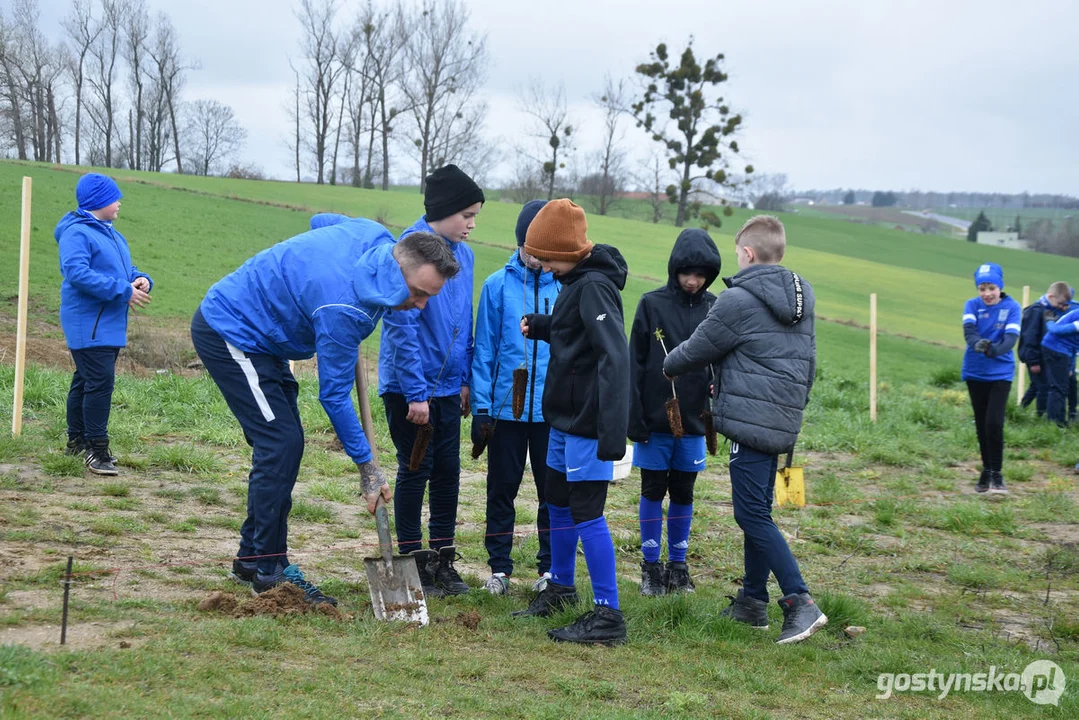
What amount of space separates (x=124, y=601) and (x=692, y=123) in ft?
192

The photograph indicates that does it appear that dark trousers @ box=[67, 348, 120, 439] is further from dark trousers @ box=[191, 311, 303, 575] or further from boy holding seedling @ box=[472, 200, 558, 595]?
boy holding seedling @ box=[472, 200, 558, 595]

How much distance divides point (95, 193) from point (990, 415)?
824 cm

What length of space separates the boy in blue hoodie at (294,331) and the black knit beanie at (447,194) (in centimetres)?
50

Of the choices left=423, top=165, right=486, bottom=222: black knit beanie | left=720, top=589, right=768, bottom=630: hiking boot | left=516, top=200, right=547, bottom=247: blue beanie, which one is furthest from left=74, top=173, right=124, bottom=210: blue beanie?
left=720, top=589, right=768, bottom=630: hiking boot

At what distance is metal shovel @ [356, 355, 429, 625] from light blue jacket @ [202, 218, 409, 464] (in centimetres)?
27

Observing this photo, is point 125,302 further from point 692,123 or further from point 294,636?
point 692,123

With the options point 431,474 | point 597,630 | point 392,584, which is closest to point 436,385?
point 431,474

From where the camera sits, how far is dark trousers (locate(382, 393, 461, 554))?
17.7ft

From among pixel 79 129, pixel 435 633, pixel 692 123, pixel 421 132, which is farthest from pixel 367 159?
pixel 435 633

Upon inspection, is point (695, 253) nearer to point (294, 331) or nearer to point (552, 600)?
point (552, 600)

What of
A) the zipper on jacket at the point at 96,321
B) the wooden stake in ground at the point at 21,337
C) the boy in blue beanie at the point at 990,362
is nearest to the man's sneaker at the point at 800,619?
the zipper on jacket at the point at 96,321

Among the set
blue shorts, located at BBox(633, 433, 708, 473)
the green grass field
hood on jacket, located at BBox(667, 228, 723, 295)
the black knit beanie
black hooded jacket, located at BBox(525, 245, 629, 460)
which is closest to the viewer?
the green grass field

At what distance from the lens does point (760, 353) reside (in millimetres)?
4949

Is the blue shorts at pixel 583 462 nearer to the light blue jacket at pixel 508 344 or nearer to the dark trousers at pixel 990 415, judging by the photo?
the light blue jacket at pixel 508 344
